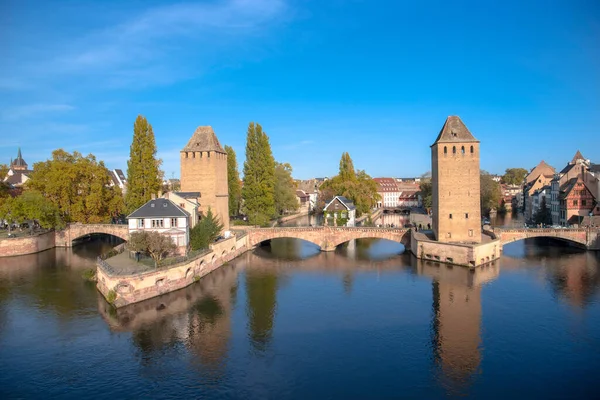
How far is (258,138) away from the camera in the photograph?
1969 inches

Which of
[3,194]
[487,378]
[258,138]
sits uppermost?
[258,138]

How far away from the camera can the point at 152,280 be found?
26.1 metres

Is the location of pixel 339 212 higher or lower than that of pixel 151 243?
higher

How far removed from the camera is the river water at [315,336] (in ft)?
53.3

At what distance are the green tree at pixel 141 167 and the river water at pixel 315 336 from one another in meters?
12.3

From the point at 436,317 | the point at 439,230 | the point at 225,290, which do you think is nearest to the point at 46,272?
the point at 225,290

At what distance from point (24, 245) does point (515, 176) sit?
130 meters

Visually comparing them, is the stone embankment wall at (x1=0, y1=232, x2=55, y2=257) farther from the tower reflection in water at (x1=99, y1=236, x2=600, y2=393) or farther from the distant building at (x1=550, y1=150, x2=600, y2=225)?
the distant building at (x1=550, y1=150, x2=600, y2=225)

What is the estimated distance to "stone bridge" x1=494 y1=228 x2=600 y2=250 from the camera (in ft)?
129

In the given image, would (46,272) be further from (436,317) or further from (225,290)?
(436,317)

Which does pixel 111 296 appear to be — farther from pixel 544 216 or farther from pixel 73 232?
pixel 544 216

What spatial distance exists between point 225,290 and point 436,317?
13234 millimetres

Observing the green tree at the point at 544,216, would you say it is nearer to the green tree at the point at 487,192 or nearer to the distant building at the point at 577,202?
the distant building at the point at 577,202

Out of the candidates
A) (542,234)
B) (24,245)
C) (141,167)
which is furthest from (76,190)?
(542,234)
